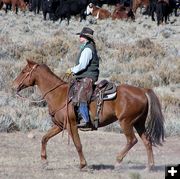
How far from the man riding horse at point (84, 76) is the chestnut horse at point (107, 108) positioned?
5.1 inches

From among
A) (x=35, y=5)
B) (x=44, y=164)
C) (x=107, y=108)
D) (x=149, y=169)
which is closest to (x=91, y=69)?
(x=107, y=108)

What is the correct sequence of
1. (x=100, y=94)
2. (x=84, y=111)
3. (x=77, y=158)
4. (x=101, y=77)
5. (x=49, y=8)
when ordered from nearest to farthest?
(x=84, y=111), (x=100, y=94), (x=77, y=158), (x=101, y=77), (x=49, y=8)

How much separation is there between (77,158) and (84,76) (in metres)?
2.18

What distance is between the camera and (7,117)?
15.6m

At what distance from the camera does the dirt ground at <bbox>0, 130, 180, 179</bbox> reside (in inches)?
415

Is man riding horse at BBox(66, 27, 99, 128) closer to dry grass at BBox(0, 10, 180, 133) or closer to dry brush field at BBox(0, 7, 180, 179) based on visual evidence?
dry brush field at BBox(0, 7, 180, 179)

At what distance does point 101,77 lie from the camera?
2397 centimetres

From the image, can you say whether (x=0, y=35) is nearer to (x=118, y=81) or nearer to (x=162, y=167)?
(x=118, y=81)

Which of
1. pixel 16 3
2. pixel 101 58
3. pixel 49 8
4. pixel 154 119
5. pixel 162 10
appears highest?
pixel 154 119

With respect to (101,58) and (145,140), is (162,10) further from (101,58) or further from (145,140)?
(145,140)

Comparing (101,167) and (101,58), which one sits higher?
(101,167)

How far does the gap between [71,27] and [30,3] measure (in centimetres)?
1201

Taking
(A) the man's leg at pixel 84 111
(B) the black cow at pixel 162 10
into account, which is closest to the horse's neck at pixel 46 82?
(A) the man's leg at pixel 84 111

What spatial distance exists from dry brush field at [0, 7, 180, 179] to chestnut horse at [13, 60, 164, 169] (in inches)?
20.0
